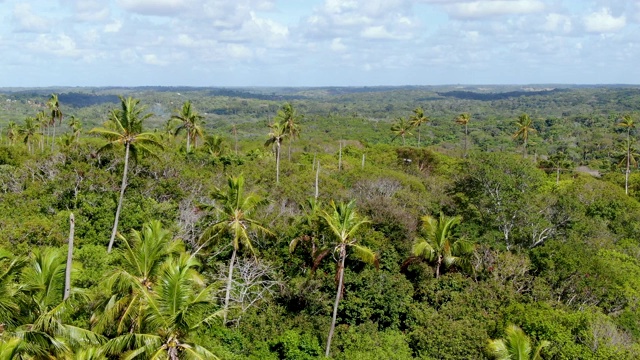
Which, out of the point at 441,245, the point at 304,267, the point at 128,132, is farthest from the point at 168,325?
the point at 441,245

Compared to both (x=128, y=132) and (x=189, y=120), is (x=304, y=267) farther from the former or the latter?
(x=189, y=120)

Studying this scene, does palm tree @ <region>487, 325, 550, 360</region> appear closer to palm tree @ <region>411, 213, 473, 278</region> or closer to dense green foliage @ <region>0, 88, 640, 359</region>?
dense green foliage @ <region>0, 88, 640, 359</region>

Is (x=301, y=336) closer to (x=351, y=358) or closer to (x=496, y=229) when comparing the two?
(x=351, y=358)

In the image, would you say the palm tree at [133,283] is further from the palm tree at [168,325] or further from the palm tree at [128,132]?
the palm tree at [128,132]

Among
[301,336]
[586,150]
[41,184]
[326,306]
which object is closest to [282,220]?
[326,306]

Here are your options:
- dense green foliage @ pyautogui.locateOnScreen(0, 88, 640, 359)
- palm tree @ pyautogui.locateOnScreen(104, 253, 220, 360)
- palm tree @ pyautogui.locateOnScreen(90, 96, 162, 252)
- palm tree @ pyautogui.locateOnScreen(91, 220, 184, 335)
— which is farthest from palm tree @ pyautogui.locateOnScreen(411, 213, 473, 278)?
palm tree @ pyautogui.locateOnScreen(104, 253, 220, 360)
